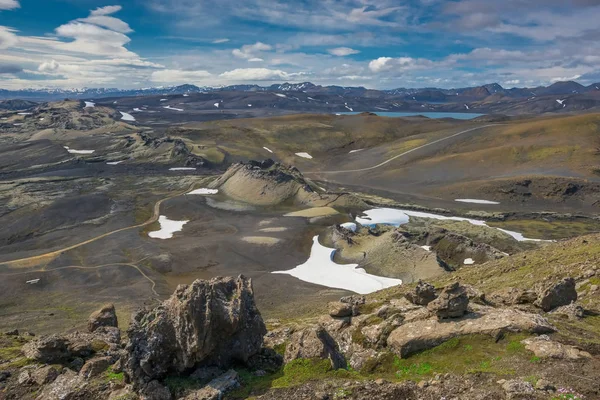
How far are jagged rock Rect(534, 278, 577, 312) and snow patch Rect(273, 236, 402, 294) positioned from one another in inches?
1211

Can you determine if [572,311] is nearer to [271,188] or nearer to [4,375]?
[4,375]

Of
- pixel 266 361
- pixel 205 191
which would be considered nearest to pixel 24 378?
pixel 266 361

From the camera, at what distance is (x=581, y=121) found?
16162 centimetres

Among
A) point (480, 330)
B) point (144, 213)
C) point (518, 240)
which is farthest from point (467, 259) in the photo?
point (144, 213)

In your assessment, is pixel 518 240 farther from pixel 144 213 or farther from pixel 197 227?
pixel 144 213

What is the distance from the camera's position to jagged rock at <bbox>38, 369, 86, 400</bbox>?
17500 millimetres

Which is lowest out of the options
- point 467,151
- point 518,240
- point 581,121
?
point 518,240

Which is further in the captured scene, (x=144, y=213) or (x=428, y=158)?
(x=428, y=158)

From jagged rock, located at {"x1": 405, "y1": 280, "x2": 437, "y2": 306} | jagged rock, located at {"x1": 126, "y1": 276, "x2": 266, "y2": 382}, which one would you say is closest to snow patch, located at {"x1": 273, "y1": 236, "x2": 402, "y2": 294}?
jagged rock, located at {"x1": 405, "y1": 280, "x2": 437, "y2": 306}

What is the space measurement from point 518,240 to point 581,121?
11796cm

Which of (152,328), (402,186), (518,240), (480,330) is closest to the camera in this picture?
(480,330)

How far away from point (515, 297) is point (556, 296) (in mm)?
1863

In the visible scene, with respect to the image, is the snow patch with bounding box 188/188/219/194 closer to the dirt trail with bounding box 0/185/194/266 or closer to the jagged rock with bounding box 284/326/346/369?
the dirt trail with bounding box 0/185/194/266

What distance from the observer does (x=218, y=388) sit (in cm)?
1588
